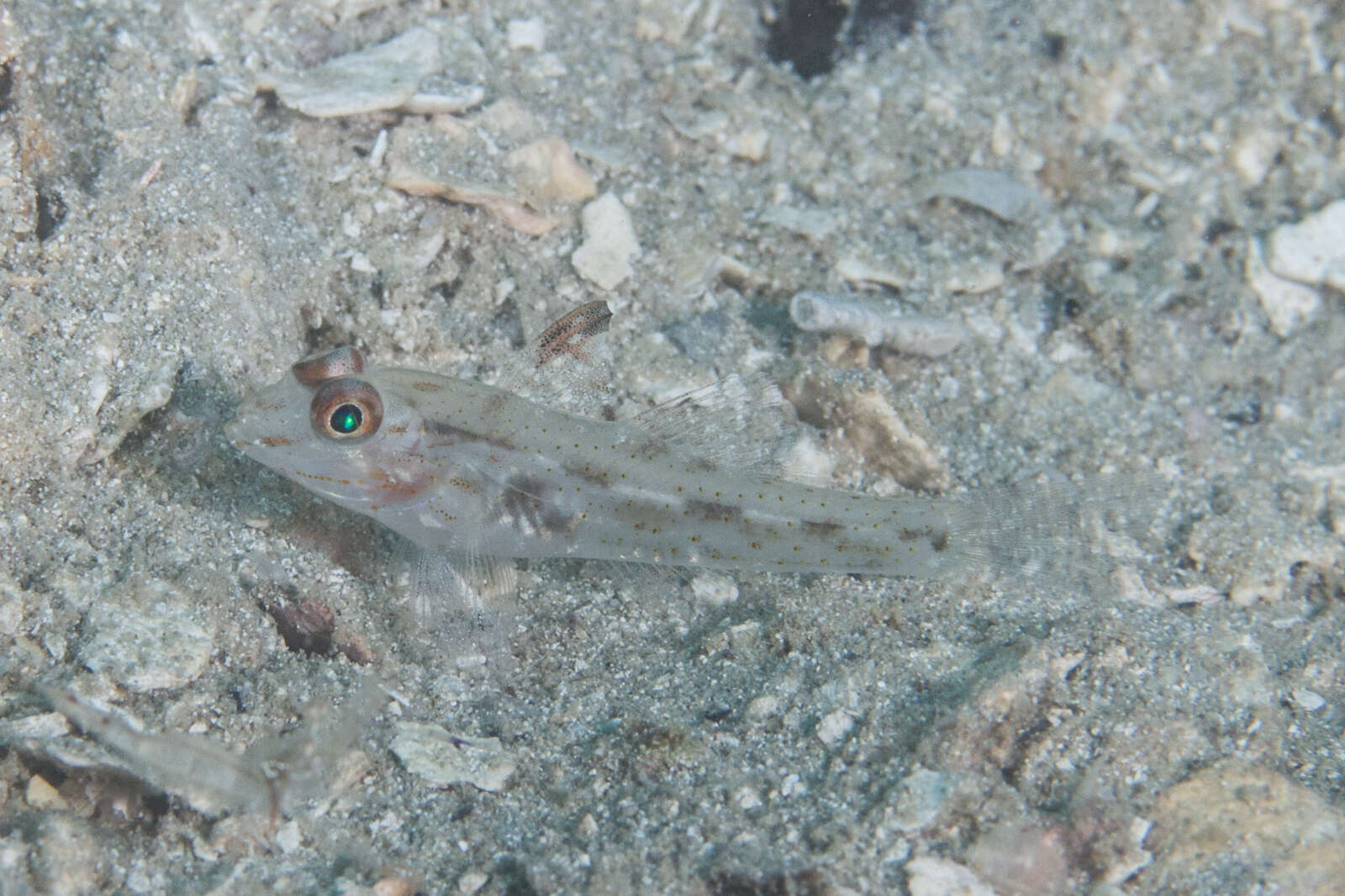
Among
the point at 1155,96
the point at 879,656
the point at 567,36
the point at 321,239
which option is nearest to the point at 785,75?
the point at 567,36

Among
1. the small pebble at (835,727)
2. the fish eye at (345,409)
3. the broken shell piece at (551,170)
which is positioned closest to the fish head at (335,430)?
the fish eye at (345,409)

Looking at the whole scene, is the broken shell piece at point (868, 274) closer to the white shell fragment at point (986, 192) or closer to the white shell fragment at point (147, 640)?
the white shell fragment at point (986, 192)

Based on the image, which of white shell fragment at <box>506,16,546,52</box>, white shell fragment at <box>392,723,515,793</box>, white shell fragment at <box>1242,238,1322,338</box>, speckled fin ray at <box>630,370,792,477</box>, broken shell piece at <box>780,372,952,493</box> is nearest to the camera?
white shell fragment at <box>392,723,515,793</box>

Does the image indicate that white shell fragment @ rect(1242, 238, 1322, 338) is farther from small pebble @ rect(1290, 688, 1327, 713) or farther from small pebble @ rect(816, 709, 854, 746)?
small pebble @ rect(816, 709, 854, 746)

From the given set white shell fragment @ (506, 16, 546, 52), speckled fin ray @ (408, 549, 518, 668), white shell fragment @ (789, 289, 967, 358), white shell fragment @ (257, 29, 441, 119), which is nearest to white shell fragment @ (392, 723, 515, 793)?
speckled fin ray @ (408, 549, 518, 668)

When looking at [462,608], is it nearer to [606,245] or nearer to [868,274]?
[606,245]

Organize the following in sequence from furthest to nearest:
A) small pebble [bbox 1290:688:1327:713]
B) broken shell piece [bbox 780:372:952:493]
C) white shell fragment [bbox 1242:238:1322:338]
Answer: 1. white shell fragment [bbox 1242:238:1322:338]
2. broken shell piece [bbox 780:372:952:493]
3. small pebble [bbox 1290:688:1327:713]

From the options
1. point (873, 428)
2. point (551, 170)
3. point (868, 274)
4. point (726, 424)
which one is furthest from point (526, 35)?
point (873, 428)
